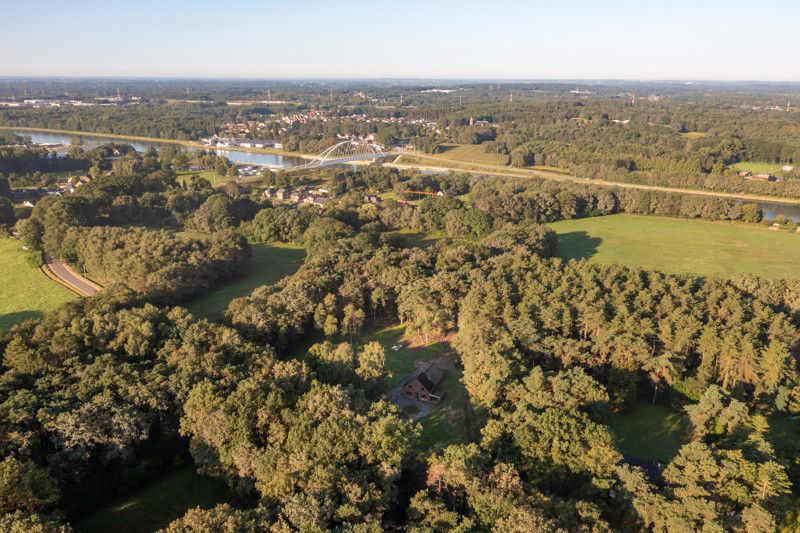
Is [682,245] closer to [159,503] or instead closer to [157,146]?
[159,503]


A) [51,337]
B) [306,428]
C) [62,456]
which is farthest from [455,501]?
[51,337]

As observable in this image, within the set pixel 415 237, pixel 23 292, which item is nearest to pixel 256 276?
pixel 23 292

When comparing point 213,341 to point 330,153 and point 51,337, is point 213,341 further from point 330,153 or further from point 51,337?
point 330,153

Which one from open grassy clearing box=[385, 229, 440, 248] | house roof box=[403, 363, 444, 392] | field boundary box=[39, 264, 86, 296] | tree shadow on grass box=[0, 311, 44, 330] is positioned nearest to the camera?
house roof box=[403, 363, 444, 392]

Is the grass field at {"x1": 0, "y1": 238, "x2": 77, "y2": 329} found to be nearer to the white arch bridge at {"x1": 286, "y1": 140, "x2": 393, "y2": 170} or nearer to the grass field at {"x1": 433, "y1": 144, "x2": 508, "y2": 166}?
the white arch bridge at {"x1": 286, "y1": 140, "x2": 393, "y2": 170}

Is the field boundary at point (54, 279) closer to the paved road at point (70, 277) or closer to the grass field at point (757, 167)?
the paved road at point (70, 277)

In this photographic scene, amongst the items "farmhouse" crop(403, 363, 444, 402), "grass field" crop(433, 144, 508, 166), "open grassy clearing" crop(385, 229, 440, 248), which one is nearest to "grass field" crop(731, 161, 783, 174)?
"grass field" crop(433, 144, 508, 166)
